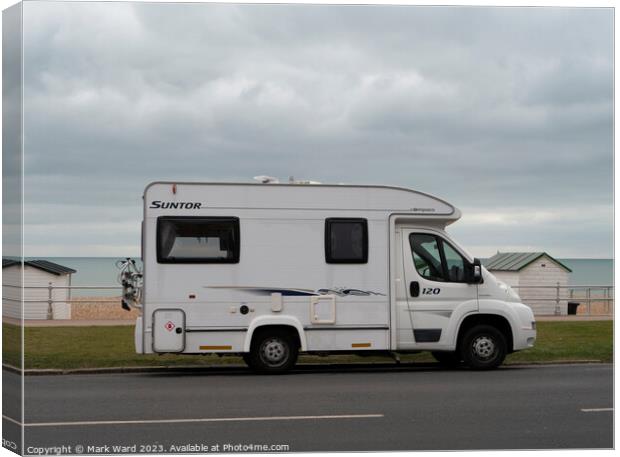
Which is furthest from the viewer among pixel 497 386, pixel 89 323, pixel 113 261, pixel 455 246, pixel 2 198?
pixel 89 323

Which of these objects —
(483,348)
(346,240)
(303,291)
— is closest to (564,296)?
(483,348)

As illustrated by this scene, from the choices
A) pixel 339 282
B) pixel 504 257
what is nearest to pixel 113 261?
pixel 339 282

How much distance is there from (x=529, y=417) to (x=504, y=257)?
9640 millimetres

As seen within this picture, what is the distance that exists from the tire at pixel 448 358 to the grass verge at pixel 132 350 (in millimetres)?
692

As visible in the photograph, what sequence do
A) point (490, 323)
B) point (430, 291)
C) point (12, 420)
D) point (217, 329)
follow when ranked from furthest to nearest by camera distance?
point (490, 323), point (430, 291), point (217, 329), point (12, 420)

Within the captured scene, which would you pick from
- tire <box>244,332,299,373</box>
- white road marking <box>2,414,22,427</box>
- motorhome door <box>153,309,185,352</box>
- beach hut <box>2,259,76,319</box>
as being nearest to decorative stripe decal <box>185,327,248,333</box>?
motorhome door <box>153,309,185,352</box>

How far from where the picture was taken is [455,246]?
15.8 meters

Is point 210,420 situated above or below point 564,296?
below

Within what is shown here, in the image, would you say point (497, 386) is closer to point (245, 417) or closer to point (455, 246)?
point (455, 246)

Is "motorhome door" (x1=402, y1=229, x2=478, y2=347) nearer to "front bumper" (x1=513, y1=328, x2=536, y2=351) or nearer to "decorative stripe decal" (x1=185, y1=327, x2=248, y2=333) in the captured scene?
"front bumper" (x1=513, y1=328, x2=536, y2=351)

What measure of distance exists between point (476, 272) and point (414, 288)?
3.16ft

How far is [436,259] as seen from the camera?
51.4 feet

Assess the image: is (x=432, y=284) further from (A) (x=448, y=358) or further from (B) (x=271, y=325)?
(B) (x=271, y=325)

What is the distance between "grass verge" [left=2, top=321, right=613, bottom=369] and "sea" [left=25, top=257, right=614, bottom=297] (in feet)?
3.20
